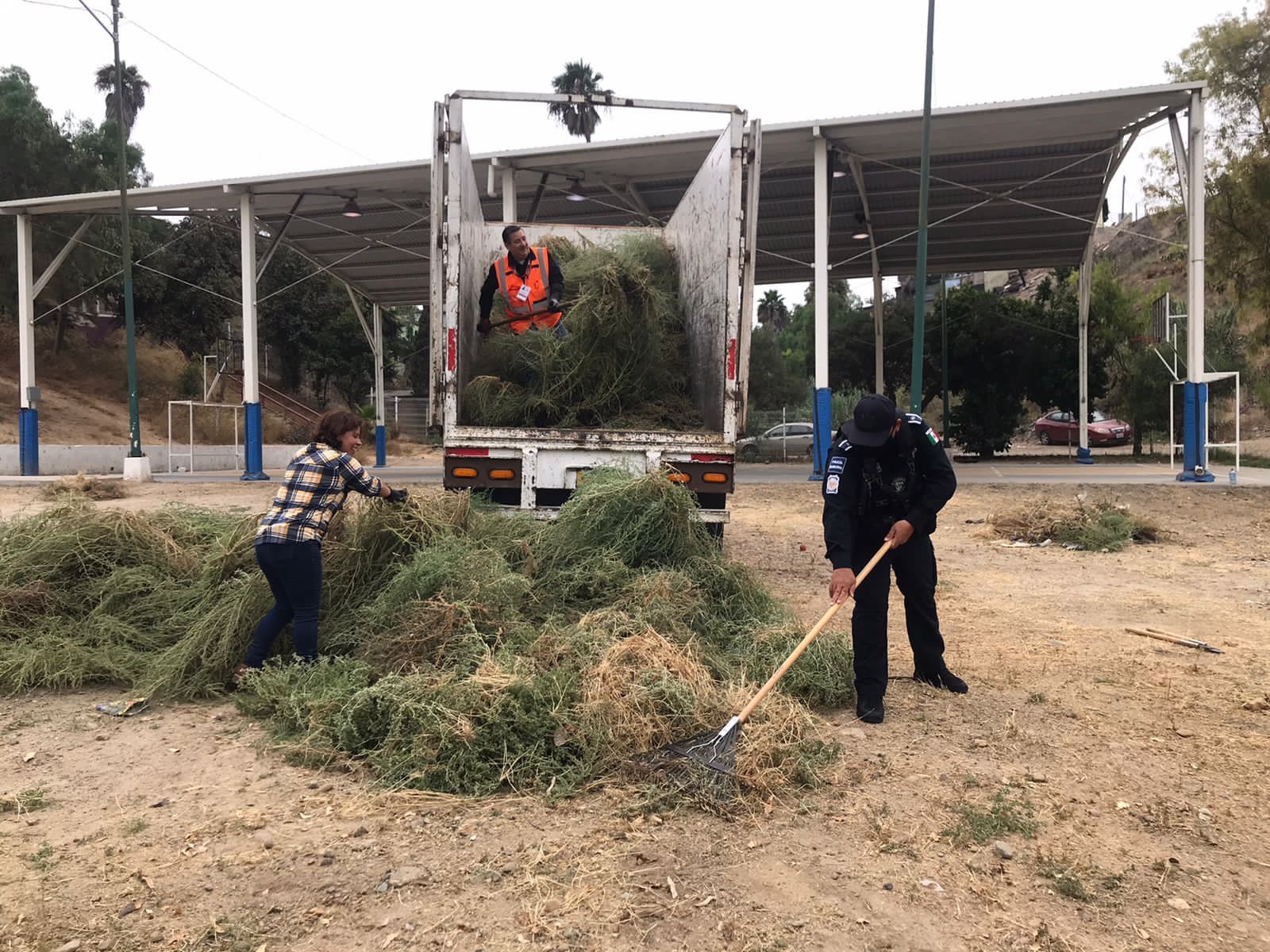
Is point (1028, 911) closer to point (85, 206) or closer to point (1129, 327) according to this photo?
point (85, 206)

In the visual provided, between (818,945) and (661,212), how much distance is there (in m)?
16.8

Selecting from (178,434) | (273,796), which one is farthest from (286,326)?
(273,796)

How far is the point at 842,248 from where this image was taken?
20922 mm

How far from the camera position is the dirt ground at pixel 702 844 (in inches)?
87.4

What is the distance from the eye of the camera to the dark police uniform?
3.85 metres

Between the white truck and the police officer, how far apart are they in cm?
180

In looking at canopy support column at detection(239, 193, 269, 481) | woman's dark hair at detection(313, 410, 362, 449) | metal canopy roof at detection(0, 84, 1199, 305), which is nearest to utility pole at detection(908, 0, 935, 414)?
metal canopy roof at detection(0, 84, 1199, 305)

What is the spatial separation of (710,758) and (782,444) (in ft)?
79.1

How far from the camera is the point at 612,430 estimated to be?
5953mm

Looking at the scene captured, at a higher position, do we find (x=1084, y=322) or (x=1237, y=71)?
(x=1237, y=71)

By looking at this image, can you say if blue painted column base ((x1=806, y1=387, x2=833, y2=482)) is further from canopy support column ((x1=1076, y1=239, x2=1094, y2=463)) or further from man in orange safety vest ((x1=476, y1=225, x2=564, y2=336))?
canopy support column ((x1=1076, y1=239, x2=1094, y2=463))

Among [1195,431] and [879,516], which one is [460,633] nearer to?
[879,516]

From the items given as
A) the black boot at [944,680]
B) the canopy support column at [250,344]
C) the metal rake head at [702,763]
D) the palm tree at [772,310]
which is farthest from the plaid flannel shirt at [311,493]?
the palm tree at [772,310]

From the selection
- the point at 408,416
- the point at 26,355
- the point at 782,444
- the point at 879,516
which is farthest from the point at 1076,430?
the point at 26,355
